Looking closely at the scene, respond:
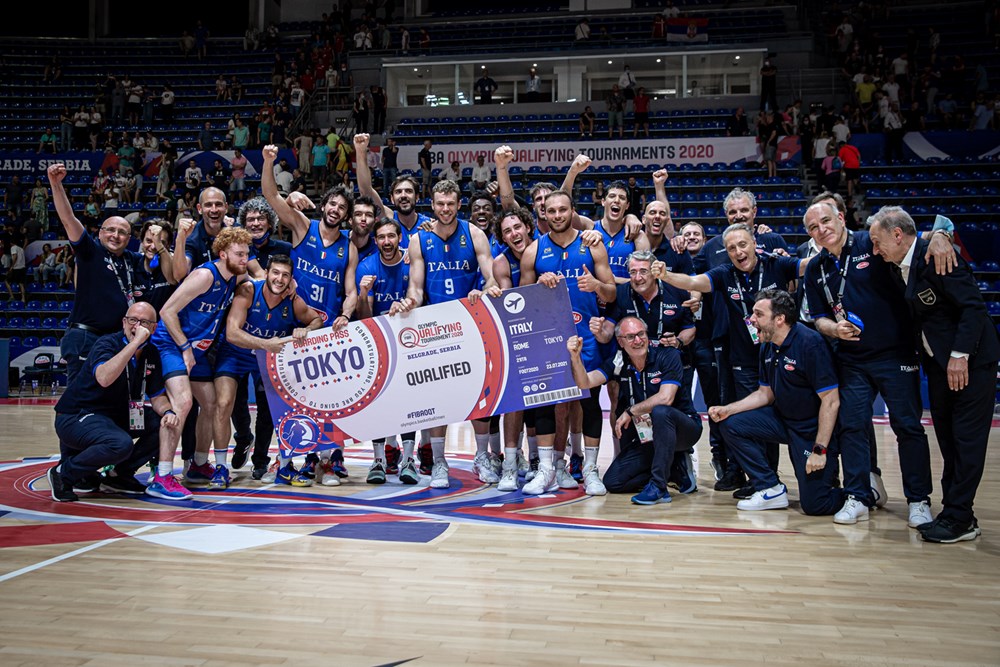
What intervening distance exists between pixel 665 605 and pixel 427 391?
3125 mm

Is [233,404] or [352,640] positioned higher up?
[233,404]

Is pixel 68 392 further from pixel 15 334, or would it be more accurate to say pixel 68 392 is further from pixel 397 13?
A: pixel 397 13

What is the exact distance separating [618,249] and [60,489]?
457 cm

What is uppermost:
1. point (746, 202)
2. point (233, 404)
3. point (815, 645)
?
point (746, 202)

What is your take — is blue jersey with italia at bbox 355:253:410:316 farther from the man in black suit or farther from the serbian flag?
the serbian flag

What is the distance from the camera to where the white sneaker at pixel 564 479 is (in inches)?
256

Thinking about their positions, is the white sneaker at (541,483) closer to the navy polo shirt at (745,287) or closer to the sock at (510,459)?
the sock at (510,459)

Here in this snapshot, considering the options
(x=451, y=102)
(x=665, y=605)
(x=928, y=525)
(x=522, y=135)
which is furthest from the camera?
(x=451, y=102)

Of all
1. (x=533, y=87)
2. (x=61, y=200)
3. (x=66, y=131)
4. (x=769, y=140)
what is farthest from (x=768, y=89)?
(x=66, y=131)

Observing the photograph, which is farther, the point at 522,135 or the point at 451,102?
the point at 451,102

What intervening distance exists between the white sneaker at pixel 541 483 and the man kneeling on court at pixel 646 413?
42 cm

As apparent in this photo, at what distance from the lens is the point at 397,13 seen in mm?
28469

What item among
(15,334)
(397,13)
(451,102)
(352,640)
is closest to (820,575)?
(352,640)

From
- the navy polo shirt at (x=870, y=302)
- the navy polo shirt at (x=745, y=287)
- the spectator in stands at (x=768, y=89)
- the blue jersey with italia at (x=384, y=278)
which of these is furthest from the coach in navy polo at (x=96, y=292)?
the spectator in stands at (x=768, y=89)
